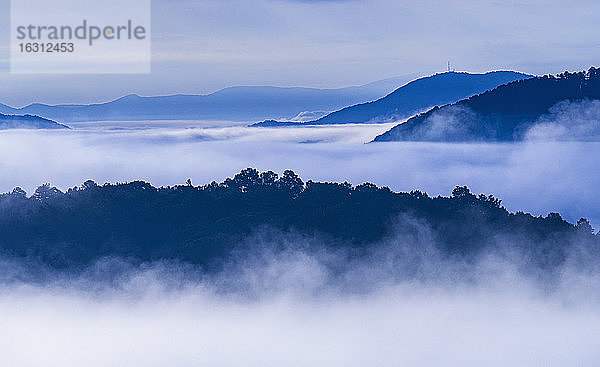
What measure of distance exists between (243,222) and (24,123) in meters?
136

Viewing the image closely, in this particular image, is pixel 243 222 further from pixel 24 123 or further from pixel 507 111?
pixel 24 123

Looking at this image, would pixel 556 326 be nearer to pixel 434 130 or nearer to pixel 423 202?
pixel 423 202

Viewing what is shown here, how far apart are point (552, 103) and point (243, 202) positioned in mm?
85327

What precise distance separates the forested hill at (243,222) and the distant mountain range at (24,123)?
124 m

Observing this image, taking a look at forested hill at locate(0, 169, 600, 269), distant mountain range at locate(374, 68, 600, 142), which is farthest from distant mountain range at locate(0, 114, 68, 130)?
forested hill at locate(0, 169, 600, 269)

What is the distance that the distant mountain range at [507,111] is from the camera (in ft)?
420

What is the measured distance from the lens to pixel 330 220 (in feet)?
190

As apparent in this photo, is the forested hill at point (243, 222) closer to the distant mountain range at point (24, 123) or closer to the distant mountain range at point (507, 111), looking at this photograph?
the distant mountain range at point (507, 111)

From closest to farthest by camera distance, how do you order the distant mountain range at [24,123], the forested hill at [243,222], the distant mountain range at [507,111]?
the forested hill at [243,222]
the distant mountain range at [507,111]
the distant mountain range at [24,123]

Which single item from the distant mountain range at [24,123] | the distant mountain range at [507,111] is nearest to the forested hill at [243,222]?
the distant mountain range at [507,111]

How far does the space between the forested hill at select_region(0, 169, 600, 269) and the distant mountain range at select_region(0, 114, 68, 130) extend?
407 ft

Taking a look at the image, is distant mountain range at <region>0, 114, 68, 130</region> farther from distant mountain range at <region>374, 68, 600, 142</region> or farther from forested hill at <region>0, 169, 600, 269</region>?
forested hill at <region>0, 169, 600, 269</region>

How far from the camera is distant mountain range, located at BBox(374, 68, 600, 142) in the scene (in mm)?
128000

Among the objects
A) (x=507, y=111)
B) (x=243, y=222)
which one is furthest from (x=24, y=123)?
(x=243, y=222)
